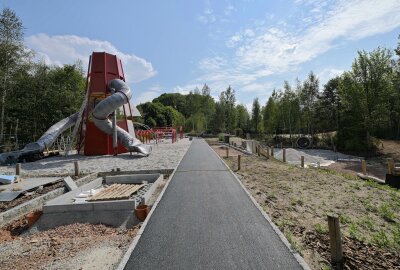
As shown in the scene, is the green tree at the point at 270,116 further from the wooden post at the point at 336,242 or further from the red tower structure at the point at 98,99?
the wooden post at the point at 336,242

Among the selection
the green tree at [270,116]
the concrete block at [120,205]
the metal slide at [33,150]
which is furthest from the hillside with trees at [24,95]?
the green tree at [270,116]

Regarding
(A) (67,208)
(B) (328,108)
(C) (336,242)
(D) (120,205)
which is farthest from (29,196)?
(B) (328,108)

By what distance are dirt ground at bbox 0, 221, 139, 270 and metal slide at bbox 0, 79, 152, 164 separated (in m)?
12.7

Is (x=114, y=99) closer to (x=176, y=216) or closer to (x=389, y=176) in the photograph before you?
(x=176, y=216)

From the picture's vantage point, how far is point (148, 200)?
9391mm

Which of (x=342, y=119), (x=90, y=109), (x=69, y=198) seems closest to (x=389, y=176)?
(x=69, y=198)

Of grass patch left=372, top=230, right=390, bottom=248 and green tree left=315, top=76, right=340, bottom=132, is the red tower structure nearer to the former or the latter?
grass patch left=372, top=230, right=390, bottom=248

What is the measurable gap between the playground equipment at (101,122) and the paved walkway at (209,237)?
12105 millimetres

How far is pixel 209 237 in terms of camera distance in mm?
5773

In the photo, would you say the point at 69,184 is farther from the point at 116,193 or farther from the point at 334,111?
the point at 334,111

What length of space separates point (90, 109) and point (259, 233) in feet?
63.7

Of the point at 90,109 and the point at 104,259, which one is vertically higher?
the point at 90,109

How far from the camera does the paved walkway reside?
4.77 m

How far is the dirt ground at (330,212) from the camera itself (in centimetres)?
527
